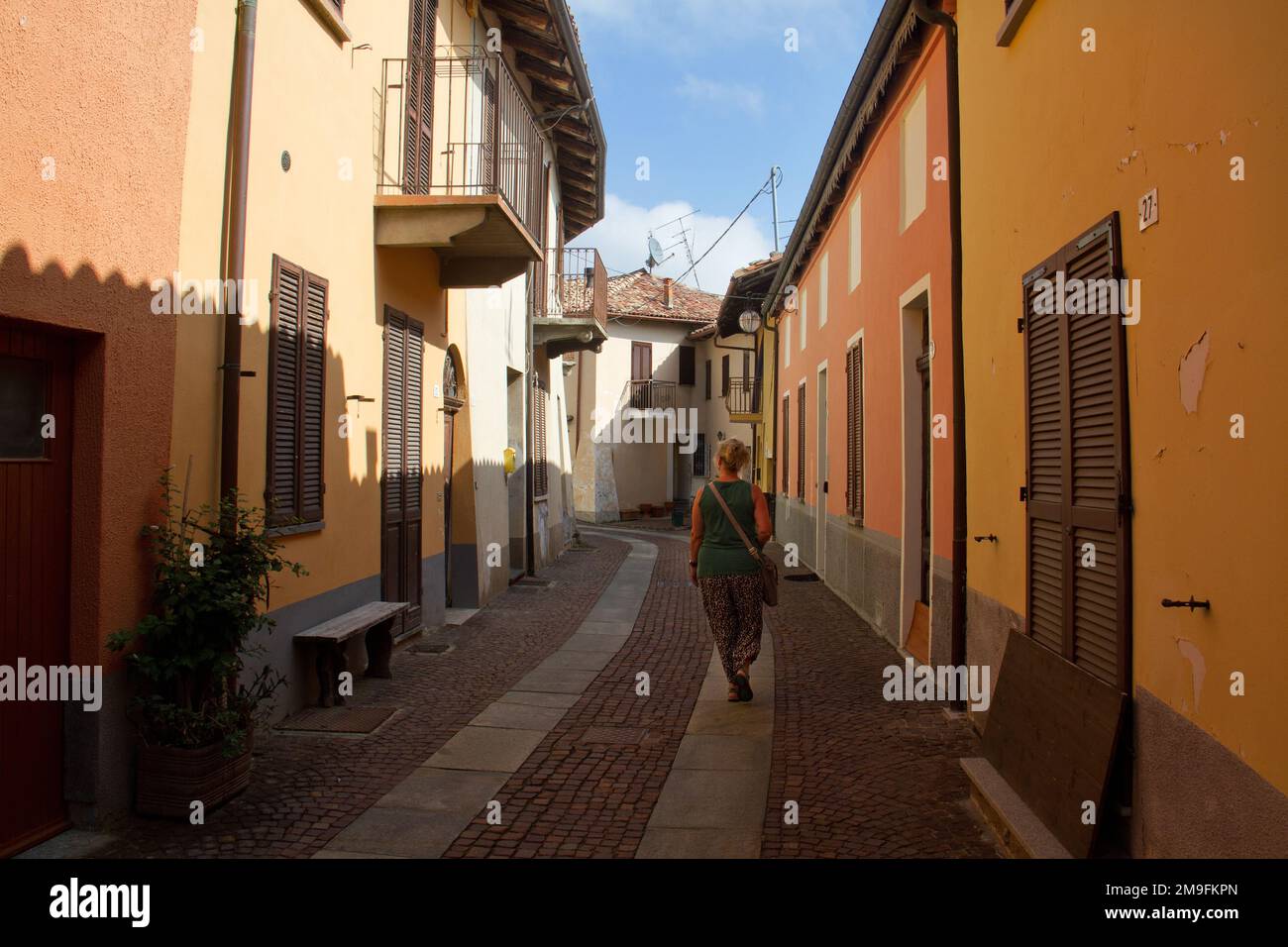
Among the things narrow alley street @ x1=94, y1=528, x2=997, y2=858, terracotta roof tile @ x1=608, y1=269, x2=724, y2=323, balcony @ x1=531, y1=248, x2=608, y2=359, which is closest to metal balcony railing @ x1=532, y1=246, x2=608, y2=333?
balcony @ x1=531, y1=248, x2=608, y2=359

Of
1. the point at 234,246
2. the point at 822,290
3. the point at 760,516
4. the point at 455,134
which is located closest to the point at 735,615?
the point at 760,516

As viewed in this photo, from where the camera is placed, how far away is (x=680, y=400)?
1362 inches

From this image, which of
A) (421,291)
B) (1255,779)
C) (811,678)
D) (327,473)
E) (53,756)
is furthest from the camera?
(421,291)

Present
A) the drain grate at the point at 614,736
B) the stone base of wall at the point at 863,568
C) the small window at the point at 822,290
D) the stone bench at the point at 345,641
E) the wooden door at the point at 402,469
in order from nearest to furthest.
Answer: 1. the drain grate at the point at 614,736
2. the stone bench at the point at 345,641
3. the wooden door at the point at 402,469
4. the stone base of wall at the point at 863,568
5. the small window at the point at 822,290

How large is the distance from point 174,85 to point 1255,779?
546cm

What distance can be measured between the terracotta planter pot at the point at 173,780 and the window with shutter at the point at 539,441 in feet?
34.9

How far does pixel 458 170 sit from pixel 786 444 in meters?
10.2

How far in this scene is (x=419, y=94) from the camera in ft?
30.3

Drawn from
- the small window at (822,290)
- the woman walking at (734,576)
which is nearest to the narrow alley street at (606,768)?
the woman walking at (734,576)

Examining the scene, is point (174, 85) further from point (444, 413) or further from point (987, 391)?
point (444, 413)

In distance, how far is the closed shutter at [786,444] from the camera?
18438 mm

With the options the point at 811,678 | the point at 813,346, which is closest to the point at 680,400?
the point at 813,346

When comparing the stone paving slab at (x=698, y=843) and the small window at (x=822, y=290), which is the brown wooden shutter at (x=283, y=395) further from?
the small window at (x=822, y=290)

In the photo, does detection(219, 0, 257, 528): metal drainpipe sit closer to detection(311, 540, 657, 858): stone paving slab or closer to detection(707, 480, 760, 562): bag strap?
detection(311, 540, 657, 858): stone paving slab
